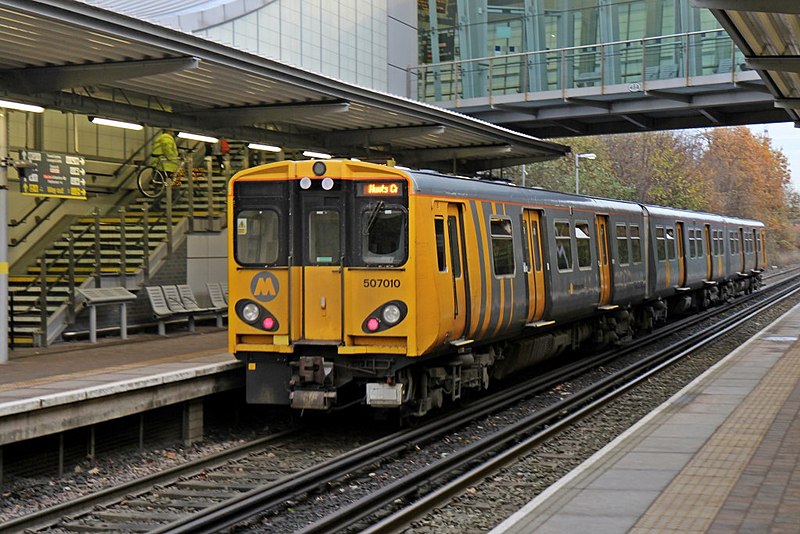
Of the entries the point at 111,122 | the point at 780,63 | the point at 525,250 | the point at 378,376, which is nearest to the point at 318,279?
the point at 378,376

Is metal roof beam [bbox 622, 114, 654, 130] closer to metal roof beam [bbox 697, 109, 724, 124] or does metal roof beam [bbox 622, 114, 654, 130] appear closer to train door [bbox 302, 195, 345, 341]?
metal roof beam [bbox 697, 109, 724, 124]

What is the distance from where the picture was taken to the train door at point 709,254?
3032 cm

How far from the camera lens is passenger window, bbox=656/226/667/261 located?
23.9 metres

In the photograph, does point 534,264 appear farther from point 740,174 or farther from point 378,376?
point 740,174

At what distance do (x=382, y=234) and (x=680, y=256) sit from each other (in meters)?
16.0

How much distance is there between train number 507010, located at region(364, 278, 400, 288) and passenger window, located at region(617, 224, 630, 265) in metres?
9.54

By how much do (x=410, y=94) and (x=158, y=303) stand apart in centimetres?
1653

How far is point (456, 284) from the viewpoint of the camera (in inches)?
496

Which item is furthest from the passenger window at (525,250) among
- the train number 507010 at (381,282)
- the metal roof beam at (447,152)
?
the metal roof beam at (447,152)

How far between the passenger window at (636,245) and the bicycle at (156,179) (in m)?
9.00

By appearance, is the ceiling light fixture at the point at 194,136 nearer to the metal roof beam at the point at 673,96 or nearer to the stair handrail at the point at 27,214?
the stair handrail at the point at 27,214

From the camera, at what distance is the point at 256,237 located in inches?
492

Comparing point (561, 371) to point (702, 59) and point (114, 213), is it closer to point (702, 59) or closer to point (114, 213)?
point (114, 213)

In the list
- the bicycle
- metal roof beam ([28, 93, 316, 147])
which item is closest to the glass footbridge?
metal roof beam ([28, 93, 316, 147])
